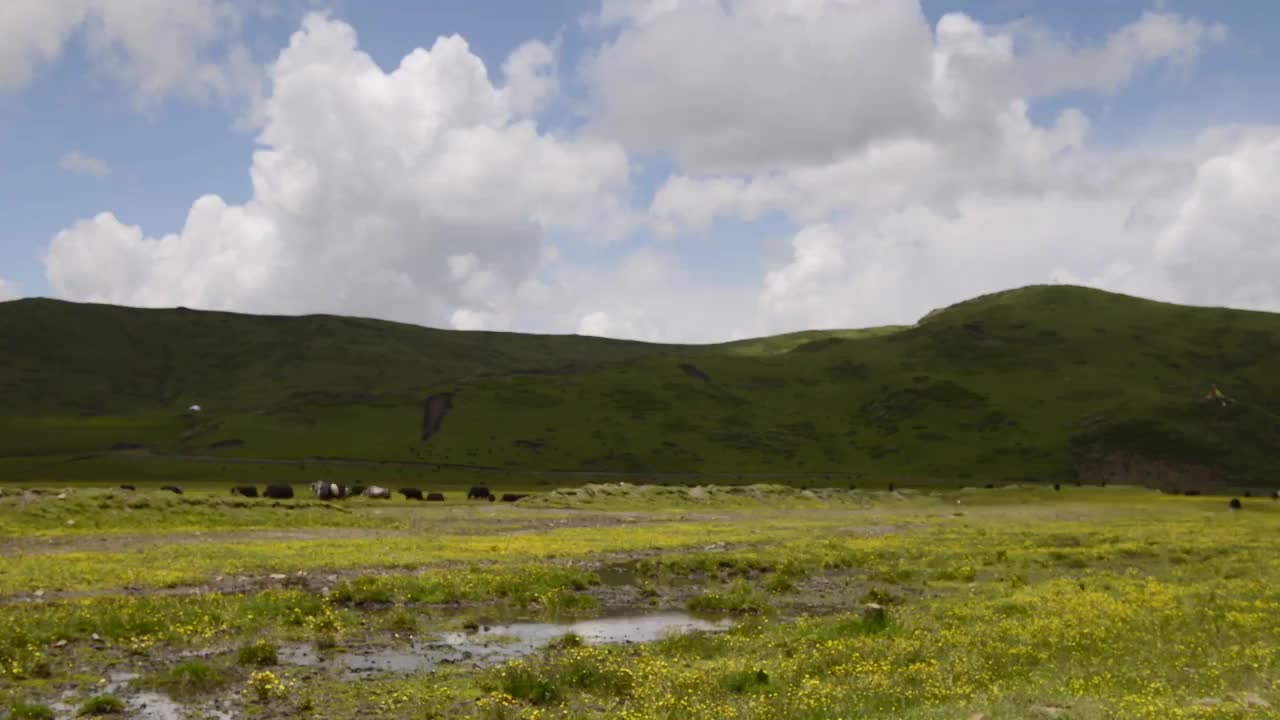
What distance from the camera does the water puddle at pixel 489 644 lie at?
23.3 m

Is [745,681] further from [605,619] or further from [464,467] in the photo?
[464,467]

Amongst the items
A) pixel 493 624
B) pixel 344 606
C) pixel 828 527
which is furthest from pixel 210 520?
pixel 828 527

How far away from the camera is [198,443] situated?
19838 cm

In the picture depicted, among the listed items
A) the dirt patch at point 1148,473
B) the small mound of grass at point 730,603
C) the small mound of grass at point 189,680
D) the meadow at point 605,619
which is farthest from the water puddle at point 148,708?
the dirt patch at point 1148,473

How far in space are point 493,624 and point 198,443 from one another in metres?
191

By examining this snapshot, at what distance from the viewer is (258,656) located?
73.9 ft

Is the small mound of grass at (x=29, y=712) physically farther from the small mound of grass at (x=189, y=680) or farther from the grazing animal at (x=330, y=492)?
the grazing animal at (x=330, y=492)

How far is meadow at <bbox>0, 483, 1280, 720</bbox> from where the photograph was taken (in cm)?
1902

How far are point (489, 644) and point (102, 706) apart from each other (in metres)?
10.1

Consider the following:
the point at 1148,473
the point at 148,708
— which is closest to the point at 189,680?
the point at 148,708

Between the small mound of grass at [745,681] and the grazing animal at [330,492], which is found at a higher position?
the grazing animal at [330,492]

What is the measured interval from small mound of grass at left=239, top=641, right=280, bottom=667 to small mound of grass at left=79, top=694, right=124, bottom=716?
3995mm

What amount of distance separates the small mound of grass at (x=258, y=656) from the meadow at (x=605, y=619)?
68mm

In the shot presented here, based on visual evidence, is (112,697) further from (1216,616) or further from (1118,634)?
(1216,616)
